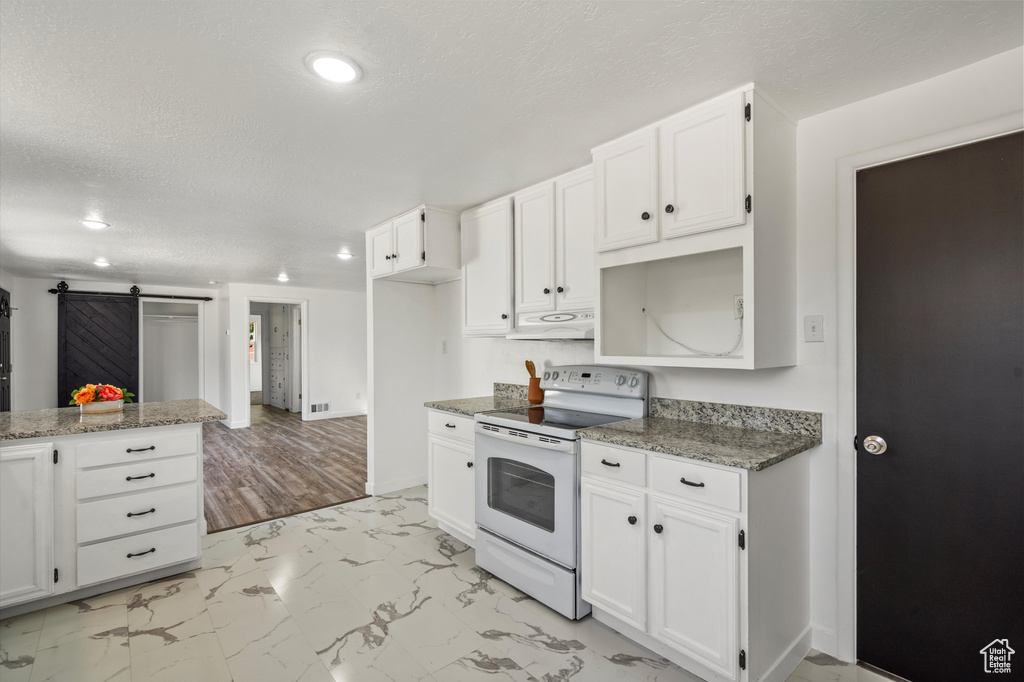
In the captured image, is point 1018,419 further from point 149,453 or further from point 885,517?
point 149,453

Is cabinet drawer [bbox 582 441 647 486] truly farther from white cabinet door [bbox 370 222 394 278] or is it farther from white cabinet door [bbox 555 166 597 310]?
white cabinet door [bbox 370 222 394 278]

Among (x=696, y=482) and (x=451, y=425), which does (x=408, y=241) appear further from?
(x=696, y=482)

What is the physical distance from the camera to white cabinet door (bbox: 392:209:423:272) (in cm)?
344

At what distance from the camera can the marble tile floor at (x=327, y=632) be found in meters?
1.88

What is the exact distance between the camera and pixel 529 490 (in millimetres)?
2408

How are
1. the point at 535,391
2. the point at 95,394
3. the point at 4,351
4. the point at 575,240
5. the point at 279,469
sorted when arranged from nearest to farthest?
the point at 575,240
the point at 95,394
the point at 535,391
the point at 279,469
the point at 4,351

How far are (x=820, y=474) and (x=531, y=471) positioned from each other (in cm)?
126

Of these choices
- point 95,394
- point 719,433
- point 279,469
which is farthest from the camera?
point 279,469

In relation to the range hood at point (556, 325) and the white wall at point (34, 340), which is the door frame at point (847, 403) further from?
the white wall at point (34, 340)

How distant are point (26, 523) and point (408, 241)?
255 centimetres

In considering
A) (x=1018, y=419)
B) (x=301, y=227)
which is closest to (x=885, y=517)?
(x=1018, y=419)

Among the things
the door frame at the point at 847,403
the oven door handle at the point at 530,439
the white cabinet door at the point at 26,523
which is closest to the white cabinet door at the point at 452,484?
the oven door handle at the point at 530,439

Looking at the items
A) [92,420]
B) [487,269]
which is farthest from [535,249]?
[92,420]

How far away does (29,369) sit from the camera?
6562 millimetres
